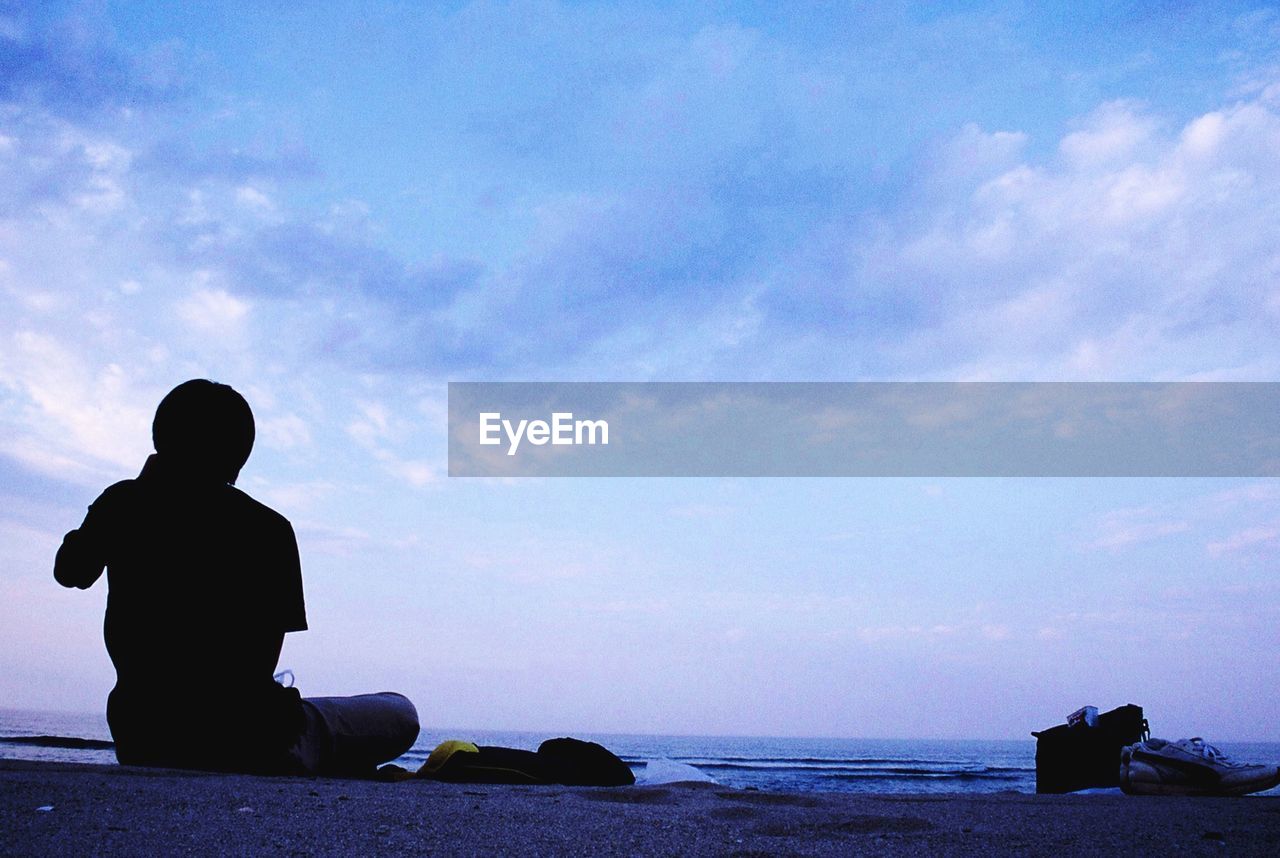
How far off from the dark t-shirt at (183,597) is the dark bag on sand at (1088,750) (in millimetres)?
4713

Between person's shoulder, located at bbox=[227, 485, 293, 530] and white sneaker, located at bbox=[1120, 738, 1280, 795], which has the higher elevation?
person's shoulder, located at bbox=[227, 485, 293, 530]

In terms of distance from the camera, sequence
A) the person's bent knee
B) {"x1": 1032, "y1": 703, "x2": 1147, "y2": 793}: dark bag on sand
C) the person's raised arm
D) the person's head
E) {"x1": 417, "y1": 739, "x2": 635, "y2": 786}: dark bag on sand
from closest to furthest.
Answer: the person's raised arm < the person's head < the person's bent knee < {"x1": 417, "y1": 739, "x2": 635, "y2": 786}: dark bag on sand < {"x1": 1032, "y1": 703, "x2": 1147, "y2": 793}: dark bag on sand

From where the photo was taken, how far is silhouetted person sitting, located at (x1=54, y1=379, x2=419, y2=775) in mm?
3014

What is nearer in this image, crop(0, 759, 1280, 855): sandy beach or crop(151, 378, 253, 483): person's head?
crop(0, 759, 1280, 855): sandy beach

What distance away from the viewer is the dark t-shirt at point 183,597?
119 inches

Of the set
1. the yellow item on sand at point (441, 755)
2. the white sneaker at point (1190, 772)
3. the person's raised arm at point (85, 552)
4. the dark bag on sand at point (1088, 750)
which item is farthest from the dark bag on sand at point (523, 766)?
the dark bag on sand at point (1088, 750)

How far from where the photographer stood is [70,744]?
1644 centimetres

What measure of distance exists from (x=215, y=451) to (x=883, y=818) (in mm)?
2579

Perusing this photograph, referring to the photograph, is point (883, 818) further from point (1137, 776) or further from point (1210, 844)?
point (1137, 776)

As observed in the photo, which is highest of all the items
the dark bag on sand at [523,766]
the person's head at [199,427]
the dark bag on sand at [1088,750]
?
the person's head at [199,427]

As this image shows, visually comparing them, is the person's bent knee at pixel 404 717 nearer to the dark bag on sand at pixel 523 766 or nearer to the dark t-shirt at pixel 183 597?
the dark bag on sand at pixel 523 766

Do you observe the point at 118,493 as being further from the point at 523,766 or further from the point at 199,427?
the point at 523,766

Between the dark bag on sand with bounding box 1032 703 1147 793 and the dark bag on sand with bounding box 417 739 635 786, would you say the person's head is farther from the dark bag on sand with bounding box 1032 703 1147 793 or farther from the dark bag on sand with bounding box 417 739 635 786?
the dark bag on sand with bounding box 1032 703 1147 793

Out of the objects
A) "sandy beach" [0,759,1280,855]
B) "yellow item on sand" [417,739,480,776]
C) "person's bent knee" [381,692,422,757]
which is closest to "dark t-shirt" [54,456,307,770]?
"sandy beach" [0,759,1280,855]
